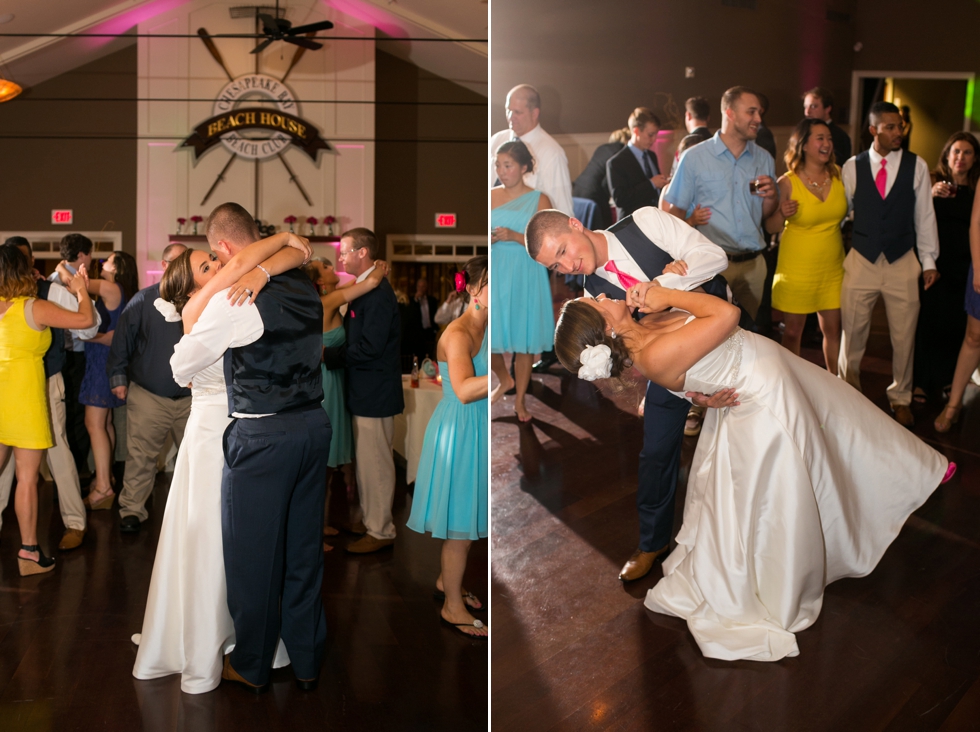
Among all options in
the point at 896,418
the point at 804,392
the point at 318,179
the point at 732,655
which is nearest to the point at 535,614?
the point at 732,655

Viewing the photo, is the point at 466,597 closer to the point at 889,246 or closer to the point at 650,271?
the point at 650,271

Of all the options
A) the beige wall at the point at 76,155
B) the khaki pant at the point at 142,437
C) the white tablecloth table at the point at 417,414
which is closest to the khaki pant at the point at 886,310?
the white tablecloth table at the point at 417,414

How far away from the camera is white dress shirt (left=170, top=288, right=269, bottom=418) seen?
2.07 metres

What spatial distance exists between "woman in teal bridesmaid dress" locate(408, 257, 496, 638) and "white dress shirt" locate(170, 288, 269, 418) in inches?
24.0

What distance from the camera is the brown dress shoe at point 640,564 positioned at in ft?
6.40

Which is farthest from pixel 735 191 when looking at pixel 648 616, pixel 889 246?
pixel 648 616

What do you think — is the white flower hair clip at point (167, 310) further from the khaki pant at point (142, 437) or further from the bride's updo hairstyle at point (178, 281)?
the bride's updo hairstyle at point (178, 281)

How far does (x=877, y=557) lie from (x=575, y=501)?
760 millimetres

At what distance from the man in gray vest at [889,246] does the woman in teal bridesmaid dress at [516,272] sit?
0.75m

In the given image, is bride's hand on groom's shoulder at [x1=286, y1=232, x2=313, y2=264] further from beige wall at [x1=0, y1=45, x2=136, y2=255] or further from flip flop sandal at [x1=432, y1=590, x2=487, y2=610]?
beige wall at [x1=0, y1=45, x2=136, y2=255]

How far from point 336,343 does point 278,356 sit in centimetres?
151

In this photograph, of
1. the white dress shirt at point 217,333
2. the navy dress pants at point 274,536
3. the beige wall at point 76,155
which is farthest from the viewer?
the beige wall at point 76,155

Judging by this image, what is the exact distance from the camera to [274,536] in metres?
2.26

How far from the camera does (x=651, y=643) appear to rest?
6.25 ft
